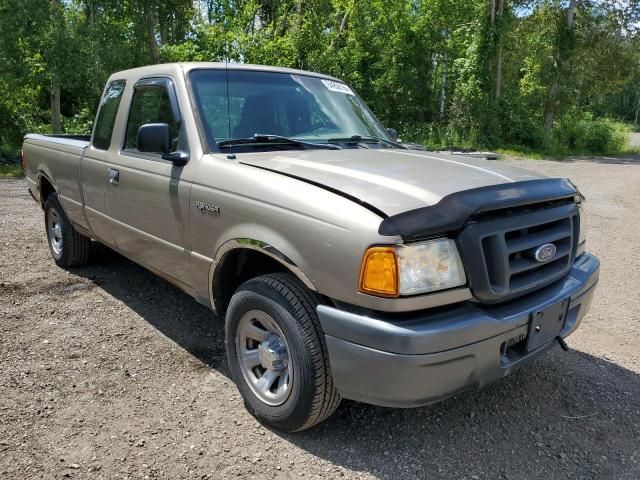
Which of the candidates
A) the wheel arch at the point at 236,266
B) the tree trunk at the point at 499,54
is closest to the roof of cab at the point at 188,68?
the wheel arch at the point at 236,266

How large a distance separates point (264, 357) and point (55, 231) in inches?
154

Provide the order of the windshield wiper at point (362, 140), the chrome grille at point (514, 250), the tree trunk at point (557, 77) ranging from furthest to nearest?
the tree trunk at point (557, 77)
the windshield wiper at point (362, 140)
the chrome grille at point (514, 250)

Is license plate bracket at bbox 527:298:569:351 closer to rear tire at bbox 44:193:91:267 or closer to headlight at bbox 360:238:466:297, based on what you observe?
headlight at bbox 360:238:466:297

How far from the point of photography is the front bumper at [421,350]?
87.4 inches

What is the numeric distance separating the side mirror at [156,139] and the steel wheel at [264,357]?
1115mm

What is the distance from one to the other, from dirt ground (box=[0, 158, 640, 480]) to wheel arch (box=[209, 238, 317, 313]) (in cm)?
60

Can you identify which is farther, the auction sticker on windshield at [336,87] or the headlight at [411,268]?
the auction sticker on windshield at [336,87]

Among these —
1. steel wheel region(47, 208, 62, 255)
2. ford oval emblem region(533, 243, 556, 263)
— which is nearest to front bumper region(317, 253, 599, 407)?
ford oval emblem region(533, 243, 556, 263)

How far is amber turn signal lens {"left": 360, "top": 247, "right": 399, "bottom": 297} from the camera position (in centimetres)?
222

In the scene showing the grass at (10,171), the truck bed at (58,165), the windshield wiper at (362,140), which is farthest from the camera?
the grass at (10,171)


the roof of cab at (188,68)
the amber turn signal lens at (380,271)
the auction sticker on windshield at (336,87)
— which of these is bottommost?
the amber turn signal lens at (380,271)

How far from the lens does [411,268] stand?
2252 mm

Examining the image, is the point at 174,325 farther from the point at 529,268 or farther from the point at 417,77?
the point at 417,77

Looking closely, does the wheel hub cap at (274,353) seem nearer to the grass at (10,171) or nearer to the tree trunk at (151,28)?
the grass at (10,171)
